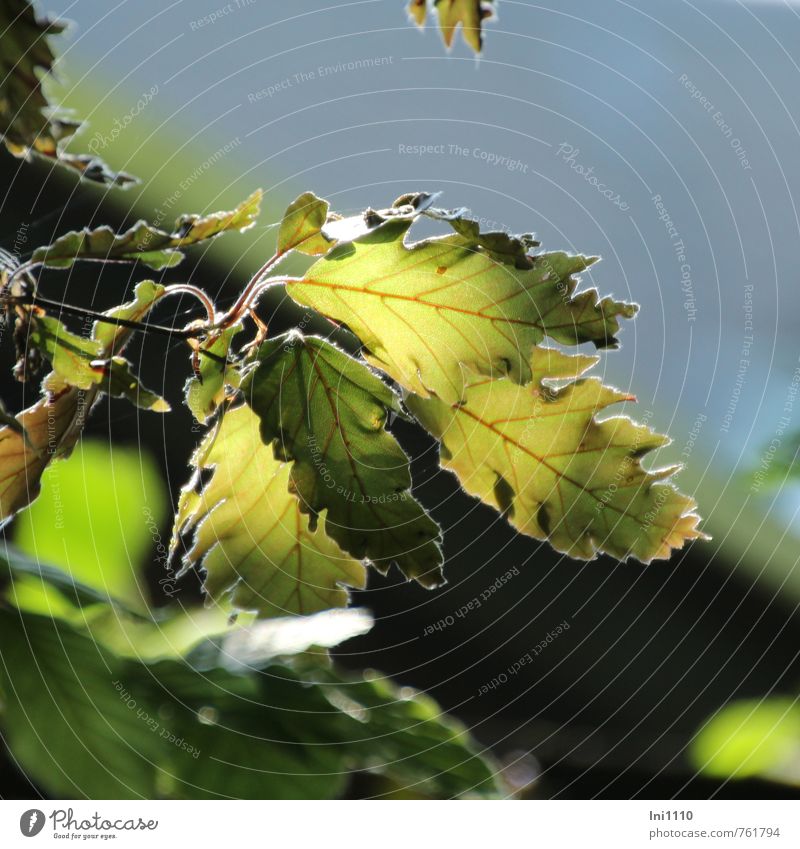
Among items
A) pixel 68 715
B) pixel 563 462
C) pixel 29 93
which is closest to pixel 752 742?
pixel 563 462

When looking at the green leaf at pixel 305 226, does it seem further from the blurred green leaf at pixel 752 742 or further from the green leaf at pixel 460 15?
the blurred green leaf at pixel 752 742

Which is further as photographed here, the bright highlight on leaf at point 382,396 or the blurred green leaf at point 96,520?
the blurred green leaf at point 96,520

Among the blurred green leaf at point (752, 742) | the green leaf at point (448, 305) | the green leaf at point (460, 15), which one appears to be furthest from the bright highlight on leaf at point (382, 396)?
the blurred green leaf at point (752, 742)

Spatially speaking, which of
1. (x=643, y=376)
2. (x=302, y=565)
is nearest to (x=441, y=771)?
(x=302, y=565)

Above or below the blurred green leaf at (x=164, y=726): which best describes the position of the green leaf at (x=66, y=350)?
above

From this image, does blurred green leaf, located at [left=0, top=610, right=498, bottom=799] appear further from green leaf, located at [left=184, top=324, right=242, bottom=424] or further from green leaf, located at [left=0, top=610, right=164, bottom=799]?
green leaf, located at [left=184, top=324, right=242, bottom=424]

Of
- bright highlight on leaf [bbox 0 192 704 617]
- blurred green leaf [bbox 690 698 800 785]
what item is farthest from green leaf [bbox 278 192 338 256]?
blurred green leaf [bbox 690 698 800 785]

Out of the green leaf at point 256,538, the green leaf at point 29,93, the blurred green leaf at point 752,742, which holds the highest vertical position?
the green leaf at point 29,93
